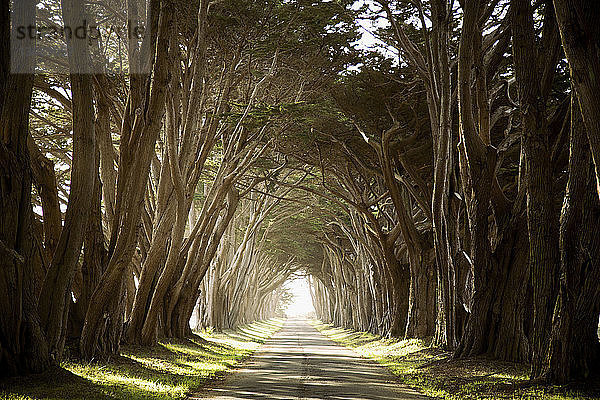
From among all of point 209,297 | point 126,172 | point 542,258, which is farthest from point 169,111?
point 209,297

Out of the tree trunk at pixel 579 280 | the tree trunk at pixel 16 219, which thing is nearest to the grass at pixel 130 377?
the tree trunk at pixel 16 219

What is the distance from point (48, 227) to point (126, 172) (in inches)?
68.5

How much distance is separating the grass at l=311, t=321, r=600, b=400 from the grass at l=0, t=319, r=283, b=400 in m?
3.32

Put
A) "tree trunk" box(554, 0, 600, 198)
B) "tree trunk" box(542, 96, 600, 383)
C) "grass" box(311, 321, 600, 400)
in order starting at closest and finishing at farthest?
"tree trunk" box(554, 0, 600, 198)
"grass" box(311, 321, 600, 400)
"tree trunk" box(542, 96, 600, 383)

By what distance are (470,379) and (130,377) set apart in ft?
16.2

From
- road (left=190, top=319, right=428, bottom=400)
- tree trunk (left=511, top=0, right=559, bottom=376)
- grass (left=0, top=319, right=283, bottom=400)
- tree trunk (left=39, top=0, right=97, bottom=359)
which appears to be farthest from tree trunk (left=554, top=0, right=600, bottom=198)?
tree trunk (left=39, top=0, right=97, bottom=359)

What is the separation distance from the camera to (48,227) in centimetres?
1090

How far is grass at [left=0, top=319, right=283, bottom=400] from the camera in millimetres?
7125

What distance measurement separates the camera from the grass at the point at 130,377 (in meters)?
7.12

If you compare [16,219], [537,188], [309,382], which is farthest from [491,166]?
[16,219]

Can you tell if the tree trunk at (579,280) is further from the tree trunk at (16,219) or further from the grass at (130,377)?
the tree trunk at (16,219)

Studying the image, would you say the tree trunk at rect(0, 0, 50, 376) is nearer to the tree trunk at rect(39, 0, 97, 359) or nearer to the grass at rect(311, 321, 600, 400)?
the tree trunk at rect(39, 0, 97, 359)

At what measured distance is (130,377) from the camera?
9.63m

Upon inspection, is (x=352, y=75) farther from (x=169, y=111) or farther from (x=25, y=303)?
(x=25, y=303)
